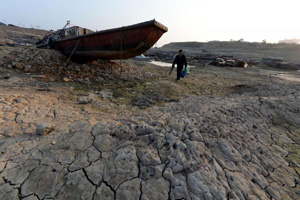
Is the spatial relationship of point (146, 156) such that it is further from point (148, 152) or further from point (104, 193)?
point (104, 193)

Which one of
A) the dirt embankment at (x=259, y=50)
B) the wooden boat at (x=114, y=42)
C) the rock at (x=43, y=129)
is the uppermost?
the dirt embankment at (x=259, y=50)

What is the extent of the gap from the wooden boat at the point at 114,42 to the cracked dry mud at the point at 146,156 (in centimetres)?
325

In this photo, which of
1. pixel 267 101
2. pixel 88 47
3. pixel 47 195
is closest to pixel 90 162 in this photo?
pixel 47 195

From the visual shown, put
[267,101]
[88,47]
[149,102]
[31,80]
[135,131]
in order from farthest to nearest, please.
Answer: [88,47]
[31,80]
[149,102]
[267,101]
[135,131]

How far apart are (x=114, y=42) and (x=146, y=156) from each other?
4.69 metres

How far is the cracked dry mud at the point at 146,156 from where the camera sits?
1.39 meters

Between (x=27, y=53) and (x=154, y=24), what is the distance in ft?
16.6

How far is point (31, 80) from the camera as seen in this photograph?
4.21 meters

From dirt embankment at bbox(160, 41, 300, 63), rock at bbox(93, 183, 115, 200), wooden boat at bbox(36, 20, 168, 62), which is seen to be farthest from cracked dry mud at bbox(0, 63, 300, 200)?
dirt embankment at bbox(160, 41, 300, 63)

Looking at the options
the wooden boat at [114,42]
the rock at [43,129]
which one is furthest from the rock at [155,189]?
the wooden boat at [114,42]

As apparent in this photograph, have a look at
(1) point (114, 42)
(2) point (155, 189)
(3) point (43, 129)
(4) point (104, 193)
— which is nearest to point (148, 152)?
(2) point (155, 189)

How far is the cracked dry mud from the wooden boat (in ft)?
10.7

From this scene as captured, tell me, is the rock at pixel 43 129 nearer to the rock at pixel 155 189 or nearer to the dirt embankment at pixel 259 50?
the rock at pixel 155 189

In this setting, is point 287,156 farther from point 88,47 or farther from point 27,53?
point 27,53
